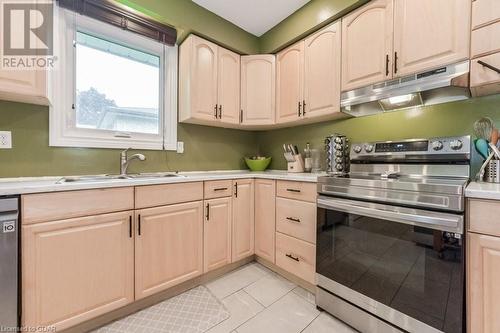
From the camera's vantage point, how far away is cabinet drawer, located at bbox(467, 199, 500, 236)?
92 centimetres

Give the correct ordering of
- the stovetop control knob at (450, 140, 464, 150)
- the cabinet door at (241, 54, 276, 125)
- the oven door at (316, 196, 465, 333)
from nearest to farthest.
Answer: the oven door at (316, 196, 465, 333), the stovetop control knob at (450, 140, 464, 150), the cabinet door at (241, 54, 276, 125)

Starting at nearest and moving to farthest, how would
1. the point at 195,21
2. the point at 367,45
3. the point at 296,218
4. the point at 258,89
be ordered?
the point at 367,45 < the point at 296,218 < the point at 195,21 < the point at 258,89

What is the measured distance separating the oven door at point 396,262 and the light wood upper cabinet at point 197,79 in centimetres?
141

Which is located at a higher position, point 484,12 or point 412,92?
point 484,12

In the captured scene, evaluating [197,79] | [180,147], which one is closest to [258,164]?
[180,147]

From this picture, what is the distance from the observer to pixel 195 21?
201cm

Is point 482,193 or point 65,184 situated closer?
point 482,193

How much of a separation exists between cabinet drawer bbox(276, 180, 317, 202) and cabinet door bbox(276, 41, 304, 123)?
75cm

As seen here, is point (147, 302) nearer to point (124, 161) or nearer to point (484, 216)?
point (124, 161)

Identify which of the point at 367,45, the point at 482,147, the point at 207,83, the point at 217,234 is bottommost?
the point at 217,234

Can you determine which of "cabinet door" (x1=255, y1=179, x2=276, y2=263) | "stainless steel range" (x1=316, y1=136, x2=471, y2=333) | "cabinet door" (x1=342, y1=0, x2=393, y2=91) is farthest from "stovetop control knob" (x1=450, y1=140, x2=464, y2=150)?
"cabinet door" (x1=255, y1=179, x2=276, y2=263)

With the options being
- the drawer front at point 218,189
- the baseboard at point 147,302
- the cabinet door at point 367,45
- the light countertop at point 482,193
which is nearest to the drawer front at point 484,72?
the cabinet door at point 367,45

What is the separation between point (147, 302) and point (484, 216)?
2008 mm

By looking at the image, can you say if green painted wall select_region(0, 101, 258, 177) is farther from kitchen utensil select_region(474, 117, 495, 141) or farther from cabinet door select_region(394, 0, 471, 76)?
kitchen utensil select_region(474, 117, 495, 141)
